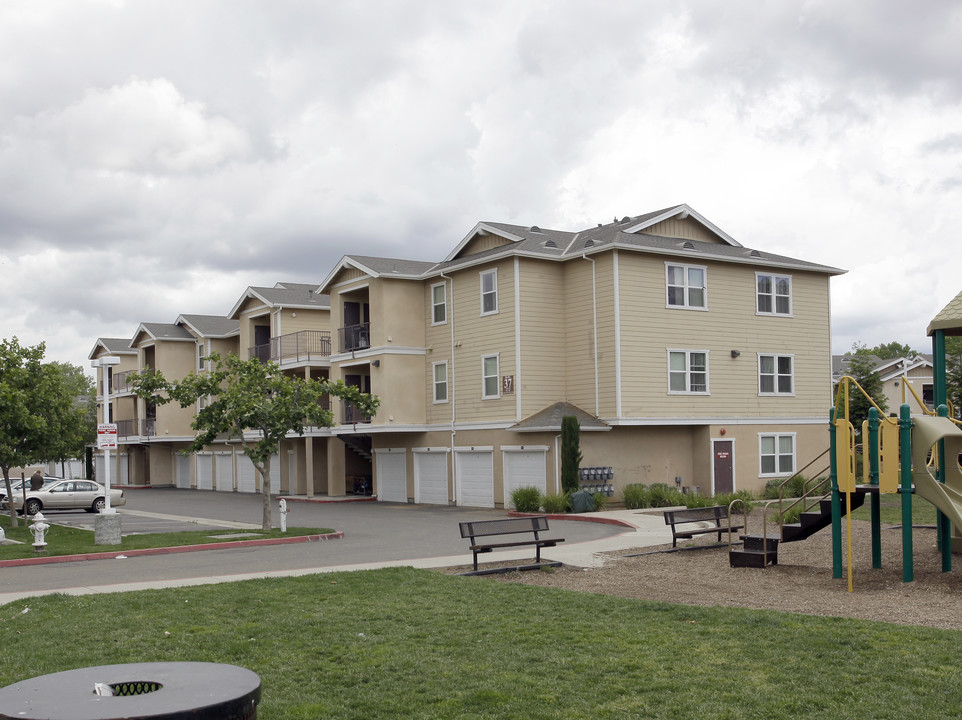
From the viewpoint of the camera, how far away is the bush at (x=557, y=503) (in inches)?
1214

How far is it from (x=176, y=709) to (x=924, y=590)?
11236 mm

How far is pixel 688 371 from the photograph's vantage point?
114ft

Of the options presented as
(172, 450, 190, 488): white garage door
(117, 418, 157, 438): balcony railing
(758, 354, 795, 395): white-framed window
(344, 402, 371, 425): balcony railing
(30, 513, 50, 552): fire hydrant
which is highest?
(758, 354, 795, 395): white-framed window

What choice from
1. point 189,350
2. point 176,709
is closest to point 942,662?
point 176,709

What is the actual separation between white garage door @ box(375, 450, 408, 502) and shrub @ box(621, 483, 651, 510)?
10506 millimetres

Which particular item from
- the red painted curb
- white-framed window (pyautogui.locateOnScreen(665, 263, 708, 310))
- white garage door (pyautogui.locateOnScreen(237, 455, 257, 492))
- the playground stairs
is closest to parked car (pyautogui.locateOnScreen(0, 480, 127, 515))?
white garage door (pyautogui.locateOnScreen(237, 455, 257, 492))

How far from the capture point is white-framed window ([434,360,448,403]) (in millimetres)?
37688

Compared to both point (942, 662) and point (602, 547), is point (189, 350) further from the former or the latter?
point (942, 662)

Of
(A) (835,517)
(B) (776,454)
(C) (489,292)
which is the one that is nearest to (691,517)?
(A) (835,517)

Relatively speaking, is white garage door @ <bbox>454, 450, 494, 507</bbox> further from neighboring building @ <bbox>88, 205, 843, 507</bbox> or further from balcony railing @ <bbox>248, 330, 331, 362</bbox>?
balcony railing @ <bbox>248, 330, 331, 362</bbox>

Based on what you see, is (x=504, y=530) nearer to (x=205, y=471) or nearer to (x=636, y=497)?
(x=636, y=497)

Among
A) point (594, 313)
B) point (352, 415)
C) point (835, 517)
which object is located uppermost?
point (594, 313)

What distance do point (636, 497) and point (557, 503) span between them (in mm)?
2851

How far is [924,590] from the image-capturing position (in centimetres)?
1352
